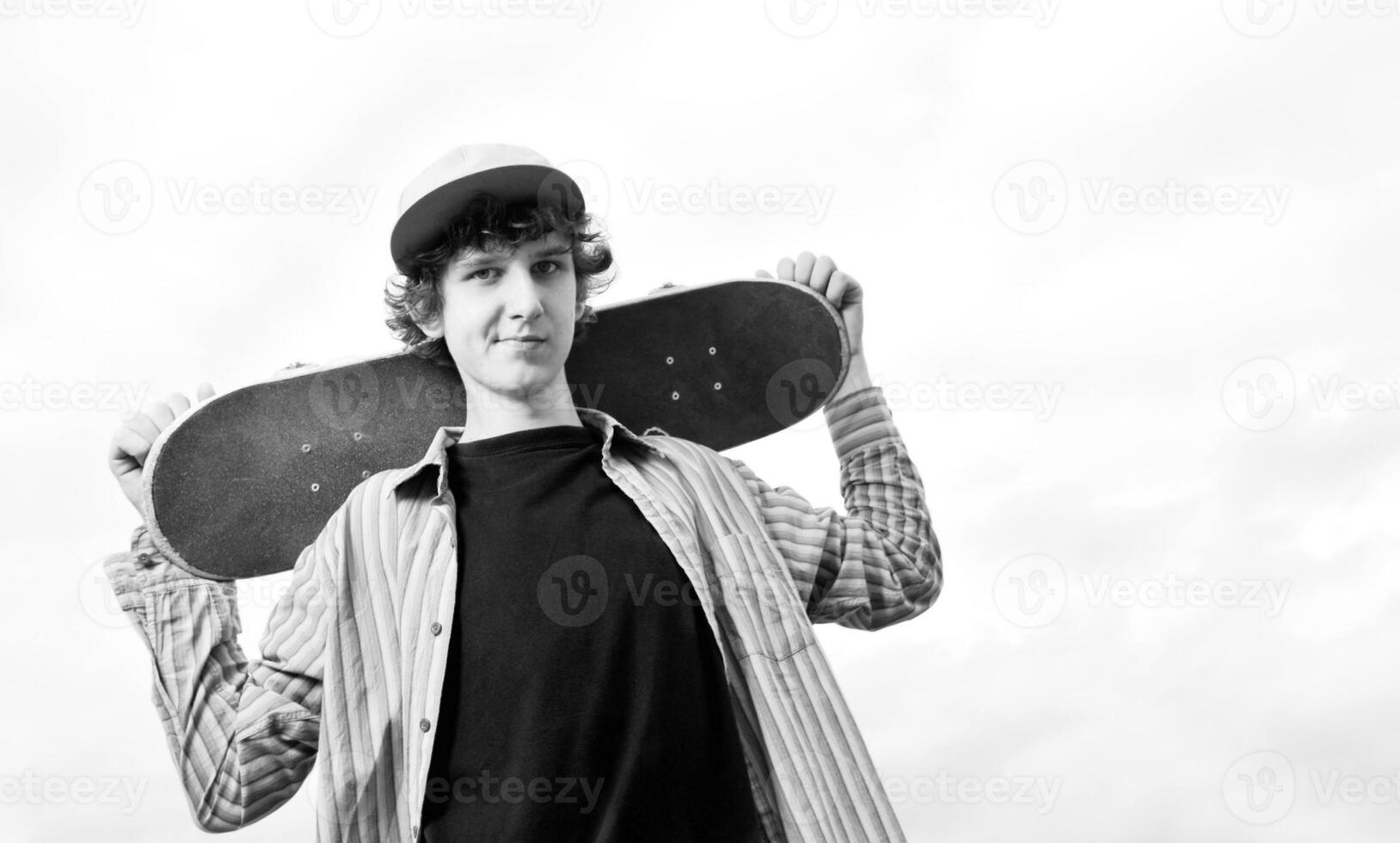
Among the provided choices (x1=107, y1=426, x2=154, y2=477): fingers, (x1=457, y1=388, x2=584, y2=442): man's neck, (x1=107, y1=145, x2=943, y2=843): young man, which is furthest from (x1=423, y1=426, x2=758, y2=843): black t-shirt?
(x1=107, y1=426, x2=154, y2=477): fingers

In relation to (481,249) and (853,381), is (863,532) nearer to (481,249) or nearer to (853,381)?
(853,381)

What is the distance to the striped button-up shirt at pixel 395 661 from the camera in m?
2.19

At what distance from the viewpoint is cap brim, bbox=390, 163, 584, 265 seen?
7.99ft

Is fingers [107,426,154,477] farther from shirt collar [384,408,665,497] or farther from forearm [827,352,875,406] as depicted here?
forearm [827,352,875,406]

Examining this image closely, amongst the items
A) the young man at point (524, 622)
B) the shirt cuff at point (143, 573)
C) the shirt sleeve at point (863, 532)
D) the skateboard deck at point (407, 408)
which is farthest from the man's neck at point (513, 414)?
the shirt cuff at point (143, 573)

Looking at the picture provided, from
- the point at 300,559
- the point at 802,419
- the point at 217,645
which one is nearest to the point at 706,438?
the point at 802,419

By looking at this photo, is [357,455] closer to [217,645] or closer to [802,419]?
[217,645]

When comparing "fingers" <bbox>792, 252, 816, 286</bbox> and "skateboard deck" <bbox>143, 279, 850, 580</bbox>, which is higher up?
"fingers" <bbox>792, 252, 816, 286</bbox>

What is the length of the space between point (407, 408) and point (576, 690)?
0.89 metres

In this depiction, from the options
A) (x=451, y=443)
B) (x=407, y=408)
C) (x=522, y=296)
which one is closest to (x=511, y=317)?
(x=522, y=296)

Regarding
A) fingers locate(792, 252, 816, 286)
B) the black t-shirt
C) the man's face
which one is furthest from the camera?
fingers locate(792, 252, 816, 286)

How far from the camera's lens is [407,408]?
2746 millimetres

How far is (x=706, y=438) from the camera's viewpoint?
2.91 m

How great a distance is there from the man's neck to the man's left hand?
623 millimetres
